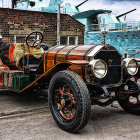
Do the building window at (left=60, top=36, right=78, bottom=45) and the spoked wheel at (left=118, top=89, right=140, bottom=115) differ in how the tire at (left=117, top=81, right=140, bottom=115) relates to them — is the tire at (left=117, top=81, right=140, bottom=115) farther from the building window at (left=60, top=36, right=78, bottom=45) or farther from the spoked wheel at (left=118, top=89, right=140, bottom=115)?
the building window at (left=60, top=36, right=78, bottom=45)

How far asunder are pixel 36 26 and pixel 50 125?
9914 millimetres

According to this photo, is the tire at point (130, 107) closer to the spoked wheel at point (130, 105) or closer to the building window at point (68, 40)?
the spoked wheel at point (130, 105)

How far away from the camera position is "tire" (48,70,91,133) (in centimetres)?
351

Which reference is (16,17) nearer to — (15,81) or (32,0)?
(15,81)

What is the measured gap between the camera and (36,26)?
13352 millimetres

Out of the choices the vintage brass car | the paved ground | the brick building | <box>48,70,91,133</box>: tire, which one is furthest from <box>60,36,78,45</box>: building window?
<box>48,70,91,133</box>: tire

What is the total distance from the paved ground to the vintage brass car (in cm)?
21

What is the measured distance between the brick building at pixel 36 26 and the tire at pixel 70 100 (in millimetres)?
8973

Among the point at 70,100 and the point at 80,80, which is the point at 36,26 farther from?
the point at 80,80

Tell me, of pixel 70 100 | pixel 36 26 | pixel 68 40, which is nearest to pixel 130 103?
pixel 70 100

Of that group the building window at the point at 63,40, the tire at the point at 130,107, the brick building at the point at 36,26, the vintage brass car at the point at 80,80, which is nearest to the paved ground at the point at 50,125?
the tire at the point at 130,107

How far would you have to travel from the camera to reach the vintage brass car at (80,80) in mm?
3643

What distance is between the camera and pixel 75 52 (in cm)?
459

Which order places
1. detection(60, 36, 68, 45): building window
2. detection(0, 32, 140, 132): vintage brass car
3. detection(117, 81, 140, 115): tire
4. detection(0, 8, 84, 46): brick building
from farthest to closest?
detection(60, 36, 68, 45): building window, detection(0, 8, 84, 46): brick building, detection(117, 81, 140, 115): tire, detection(0, 32, 140, 132): vintage brass car
